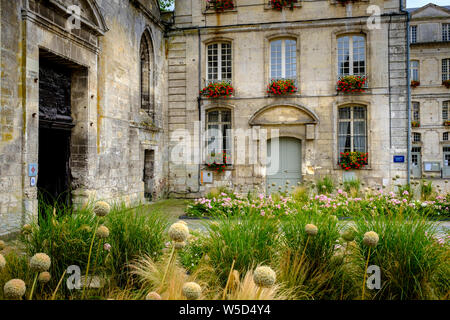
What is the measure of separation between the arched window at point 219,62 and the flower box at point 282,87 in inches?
70.1

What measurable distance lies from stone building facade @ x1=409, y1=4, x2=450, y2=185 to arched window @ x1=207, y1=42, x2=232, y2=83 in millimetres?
19364

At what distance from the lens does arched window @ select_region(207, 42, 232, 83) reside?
1273 centimetres

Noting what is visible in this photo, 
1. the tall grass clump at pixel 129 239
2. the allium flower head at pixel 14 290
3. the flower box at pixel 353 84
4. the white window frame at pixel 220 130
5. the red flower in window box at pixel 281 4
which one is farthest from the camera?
the white window frame at pixel 220 130

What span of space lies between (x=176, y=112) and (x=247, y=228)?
10.1 metres

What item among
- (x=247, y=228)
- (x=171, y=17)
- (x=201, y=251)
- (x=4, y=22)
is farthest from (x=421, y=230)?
(x=171, y=17)

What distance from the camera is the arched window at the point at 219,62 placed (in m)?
12.7

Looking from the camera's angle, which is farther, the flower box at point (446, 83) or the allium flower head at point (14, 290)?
the flower box at point (446, 83)

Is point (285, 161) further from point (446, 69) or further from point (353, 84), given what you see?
point (446, 69)

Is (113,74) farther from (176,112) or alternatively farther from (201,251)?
(201,251)

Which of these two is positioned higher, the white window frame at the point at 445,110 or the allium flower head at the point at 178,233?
the white window frame at the point at 445,110

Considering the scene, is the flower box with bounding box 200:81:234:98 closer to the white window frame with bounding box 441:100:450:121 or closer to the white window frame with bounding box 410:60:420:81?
the white window frame with bounding box 410:60:420:81

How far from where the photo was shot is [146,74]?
11.6 metres

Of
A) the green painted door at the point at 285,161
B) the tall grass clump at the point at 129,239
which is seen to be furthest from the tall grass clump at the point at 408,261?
the green painted door at the point at 285,161

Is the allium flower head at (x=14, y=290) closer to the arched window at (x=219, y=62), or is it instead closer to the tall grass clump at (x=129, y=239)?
the tall grass clump at (x=129, y=239)
